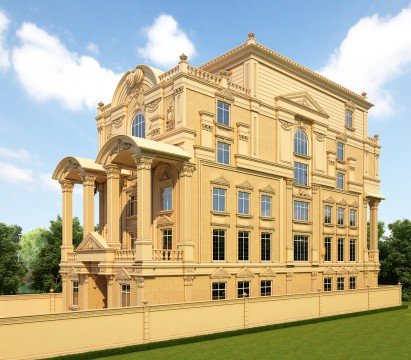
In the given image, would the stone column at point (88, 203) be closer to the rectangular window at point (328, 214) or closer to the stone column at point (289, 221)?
the stone column at point (289, 221)

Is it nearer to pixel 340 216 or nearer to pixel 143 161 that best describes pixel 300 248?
pixel 340 216

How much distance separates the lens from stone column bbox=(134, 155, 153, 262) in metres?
24.9

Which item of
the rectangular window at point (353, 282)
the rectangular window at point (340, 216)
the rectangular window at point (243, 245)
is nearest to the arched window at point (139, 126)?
the rectangular window at point (243, 245)

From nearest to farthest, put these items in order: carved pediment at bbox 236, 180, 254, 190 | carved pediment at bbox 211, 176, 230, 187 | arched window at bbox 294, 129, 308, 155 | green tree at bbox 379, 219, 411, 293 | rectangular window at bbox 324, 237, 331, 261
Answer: carved pediment at bbox 211, 176, 230, 187 < carved pediment at bbox 236, 180, 254, 190 < arched window at bbox 294, 129, 308, 155 < rectangular window at bbox 324, 237, 331, 261 < green tree at bbox 379, 219, 411, 293

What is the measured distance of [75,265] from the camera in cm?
3014

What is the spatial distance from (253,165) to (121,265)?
1128cm

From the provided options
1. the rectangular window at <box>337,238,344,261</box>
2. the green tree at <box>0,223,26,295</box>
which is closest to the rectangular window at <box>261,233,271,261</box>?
the rectangular window at <box>337,238,344,261</box>

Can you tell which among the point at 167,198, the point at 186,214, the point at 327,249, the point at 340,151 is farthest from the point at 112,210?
the point at 340,151

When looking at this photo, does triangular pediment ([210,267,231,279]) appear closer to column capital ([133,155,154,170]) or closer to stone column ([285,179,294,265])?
stone column ([285,179,294,265])

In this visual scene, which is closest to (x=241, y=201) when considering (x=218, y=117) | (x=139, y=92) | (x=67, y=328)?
(x=218, y=117)

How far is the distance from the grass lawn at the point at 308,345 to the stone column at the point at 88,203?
41.8ft

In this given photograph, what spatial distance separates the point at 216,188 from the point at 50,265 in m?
25.3

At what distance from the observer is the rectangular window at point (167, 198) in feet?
93.3

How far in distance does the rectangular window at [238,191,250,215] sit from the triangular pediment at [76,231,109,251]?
9084mm
